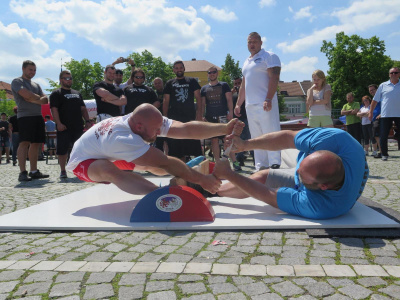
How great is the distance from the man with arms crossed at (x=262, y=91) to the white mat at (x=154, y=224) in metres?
2.15

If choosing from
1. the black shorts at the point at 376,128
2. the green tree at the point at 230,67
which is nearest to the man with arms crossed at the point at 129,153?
the black shorts at the point at 376,128

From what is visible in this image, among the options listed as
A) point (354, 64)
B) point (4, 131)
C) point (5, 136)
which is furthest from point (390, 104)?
point (354, 64)

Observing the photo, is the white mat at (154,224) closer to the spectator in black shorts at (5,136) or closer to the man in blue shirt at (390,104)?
the man in blue shirt at (390,104)

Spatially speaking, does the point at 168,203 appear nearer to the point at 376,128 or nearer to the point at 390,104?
the point at 390,104

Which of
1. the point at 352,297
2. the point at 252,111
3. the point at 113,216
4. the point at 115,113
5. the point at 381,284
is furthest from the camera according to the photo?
the point at 115,113

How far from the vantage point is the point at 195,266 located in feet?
6.98

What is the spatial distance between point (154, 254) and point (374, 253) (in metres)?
1.41

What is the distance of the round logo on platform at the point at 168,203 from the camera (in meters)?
3.09

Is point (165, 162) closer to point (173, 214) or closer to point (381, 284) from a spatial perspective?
point (173, 214)

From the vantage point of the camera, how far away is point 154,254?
237 centimetres

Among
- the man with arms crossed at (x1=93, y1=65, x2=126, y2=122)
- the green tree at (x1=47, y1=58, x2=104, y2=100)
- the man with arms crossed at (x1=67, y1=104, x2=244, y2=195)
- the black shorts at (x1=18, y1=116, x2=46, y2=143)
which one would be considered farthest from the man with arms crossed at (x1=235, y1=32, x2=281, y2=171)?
the green tree at (x1=47, y1=58, x2=104, y2=100)

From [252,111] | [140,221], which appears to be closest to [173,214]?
[140,221]

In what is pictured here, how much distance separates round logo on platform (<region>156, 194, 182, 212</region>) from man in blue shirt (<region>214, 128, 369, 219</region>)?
46 centimetres

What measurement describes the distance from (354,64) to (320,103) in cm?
3751
